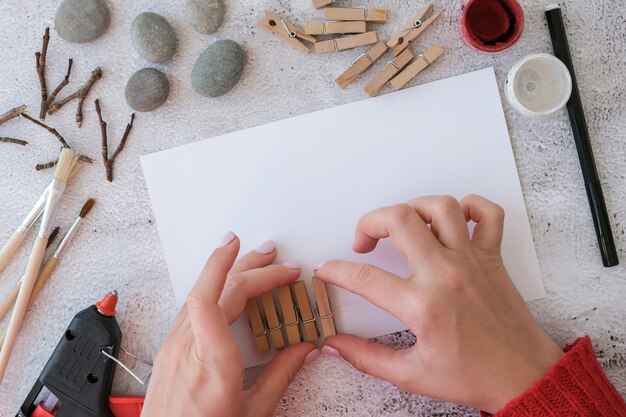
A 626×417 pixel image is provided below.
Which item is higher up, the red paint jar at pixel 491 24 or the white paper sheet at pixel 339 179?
the red paint jar at pixel 491 24

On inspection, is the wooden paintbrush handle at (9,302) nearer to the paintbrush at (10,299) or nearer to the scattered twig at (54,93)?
the paintbrush at (10,299)

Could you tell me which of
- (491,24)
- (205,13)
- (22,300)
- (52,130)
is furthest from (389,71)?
(22,300)

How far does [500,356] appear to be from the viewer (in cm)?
61

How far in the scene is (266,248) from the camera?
2.37ft

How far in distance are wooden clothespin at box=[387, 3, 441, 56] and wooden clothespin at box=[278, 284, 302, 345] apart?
343 mm

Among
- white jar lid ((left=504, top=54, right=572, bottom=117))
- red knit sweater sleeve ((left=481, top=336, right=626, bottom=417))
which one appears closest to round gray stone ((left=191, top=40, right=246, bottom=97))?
white jar lid ((left=504, top=54, right=572, bottom=117))

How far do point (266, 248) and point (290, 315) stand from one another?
0.09m

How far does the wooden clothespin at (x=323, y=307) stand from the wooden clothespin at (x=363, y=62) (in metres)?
0.26

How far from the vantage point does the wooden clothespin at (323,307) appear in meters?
0.71

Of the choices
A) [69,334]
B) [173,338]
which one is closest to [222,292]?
[173,338]

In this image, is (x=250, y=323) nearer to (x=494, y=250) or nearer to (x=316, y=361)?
(x=316, y=361)

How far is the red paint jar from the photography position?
69cm

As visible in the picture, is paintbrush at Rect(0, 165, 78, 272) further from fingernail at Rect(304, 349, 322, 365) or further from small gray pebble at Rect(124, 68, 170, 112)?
fingernail at Rect(304, 349, 322, 365)

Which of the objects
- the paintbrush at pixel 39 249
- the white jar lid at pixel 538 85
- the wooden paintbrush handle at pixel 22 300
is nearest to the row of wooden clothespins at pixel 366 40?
the white jar lid at pixel 538 85
